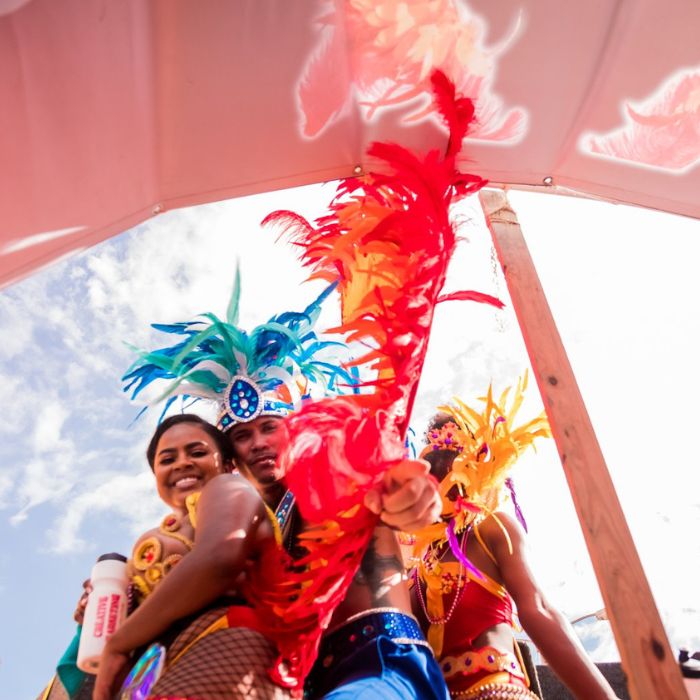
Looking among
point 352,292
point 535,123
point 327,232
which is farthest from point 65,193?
point 535,123

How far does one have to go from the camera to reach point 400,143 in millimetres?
2223

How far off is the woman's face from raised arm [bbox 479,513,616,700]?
1.12 m

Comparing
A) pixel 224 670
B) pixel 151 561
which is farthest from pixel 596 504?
pixel 151 561

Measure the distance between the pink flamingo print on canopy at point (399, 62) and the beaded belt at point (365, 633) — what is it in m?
1.63

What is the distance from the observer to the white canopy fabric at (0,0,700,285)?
1.69m

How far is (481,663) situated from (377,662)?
1059 mm

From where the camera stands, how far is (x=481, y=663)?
6.75ft

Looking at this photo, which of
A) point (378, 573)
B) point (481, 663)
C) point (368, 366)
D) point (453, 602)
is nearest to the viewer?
point (378, 573)

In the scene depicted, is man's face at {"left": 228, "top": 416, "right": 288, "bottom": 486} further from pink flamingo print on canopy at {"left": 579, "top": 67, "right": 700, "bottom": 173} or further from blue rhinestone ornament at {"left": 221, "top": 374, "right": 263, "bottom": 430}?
pink flamingo print on canopy at {"left": 579, "top": 67, "right": 700, "bottom": 173}

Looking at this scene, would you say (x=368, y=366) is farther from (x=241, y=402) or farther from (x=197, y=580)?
(x=241, y=402)

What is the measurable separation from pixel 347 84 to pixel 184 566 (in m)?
1.64

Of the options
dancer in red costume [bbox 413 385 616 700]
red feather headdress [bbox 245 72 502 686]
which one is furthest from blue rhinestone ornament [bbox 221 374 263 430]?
dancer in red costume [bbox 413 385 616 700]

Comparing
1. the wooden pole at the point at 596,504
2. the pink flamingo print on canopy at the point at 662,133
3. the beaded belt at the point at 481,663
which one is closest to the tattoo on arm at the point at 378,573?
the wooden pole at the point at 596,504

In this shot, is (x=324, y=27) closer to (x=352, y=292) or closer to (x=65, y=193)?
(x=352, y=292)
